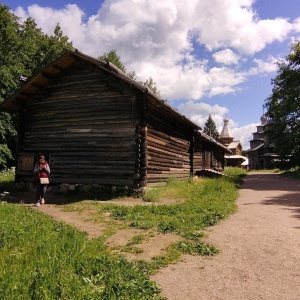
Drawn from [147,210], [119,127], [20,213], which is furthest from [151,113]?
[20,213]

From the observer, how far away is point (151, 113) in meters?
14.2

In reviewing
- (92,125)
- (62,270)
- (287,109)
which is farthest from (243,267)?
(287,109)

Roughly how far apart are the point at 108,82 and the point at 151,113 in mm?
2435

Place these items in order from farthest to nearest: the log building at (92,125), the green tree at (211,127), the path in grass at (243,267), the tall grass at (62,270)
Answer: the green tree at (211,127) → the log building at (92,125) → the path in grass at (243,267) → the tall grass at (62,270)

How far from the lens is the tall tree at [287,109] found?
27.9 meters

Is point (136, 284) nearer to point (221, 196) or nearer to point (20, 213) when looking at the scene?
point (20, 213)

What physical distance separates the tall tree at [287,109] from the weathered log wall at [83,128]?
787 inches

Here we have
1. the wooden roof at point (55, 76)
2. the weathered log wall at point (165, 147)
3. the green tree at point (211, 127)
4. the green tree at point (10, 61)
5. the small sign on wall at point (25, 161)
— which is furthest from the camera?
the green tree at point (211, 127)

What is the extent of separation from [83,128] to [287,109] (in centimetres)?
2108

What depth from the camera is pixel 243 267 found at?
16.3ft

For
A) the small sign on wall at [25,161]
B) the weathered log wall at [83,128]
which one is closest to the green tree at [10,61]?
the small sign on wall at [25,161]

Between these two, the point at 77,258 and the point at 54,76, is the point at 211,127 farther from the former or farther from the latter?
the point at 77,258

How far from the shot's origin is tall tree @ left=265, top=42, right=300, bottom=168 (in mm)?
27938

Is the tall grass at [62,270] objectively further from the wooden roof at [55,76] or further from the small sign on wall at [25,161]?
the small sign on wall at [25,161]
